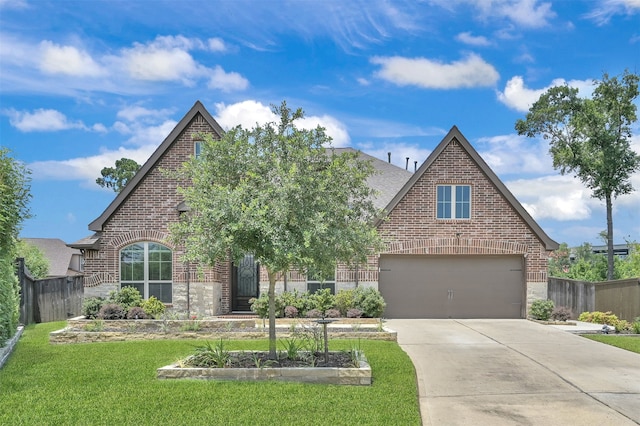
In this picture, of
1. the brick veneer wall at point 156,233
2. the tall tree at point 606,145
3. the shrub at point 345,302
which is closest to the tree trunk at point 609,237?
the tall tree at point 606,145

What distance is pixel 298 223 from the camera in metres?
9.28

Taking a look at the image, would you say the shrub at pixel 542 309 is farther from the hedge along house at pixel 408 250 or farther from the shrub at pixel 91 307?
the shrub at pixel 91 307

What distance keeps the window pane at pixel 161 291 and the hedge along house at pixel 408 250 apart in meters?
0.03

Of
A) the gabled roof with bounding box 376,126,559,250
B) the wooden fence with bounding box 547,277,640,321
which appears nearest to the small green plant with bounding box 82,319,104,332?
the gabled roof with bounding box 376,126,559,250

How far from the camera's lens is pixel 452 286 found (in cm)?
1977

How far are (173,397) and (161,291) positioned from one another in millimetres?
11184

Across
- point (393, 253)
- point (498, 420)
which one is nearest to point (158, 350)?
point (498, 420)

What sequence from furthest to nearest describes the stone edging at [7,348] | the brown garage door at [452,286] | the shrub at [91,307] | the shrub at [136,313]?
the brown garage door at [452,286], the shrub at [91,307], the shrub at [136,313], the stone edging at [7,348]

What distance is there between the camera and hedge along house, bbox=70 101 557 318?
18.7m

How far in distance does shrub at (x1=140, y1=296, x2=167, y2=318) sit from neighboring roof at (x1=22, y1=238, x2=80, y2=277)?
28908 millimetres

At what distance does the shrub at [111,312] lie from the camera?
15.7 m

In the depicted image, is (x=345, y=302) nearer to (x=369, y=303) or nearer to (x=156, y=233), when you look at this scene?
(x=369, y=303)

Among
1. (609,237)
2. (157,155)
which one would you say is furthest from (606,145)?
(157,155)

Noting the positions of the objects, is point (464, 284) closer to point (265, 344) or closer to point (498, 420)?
point (265, 344)
